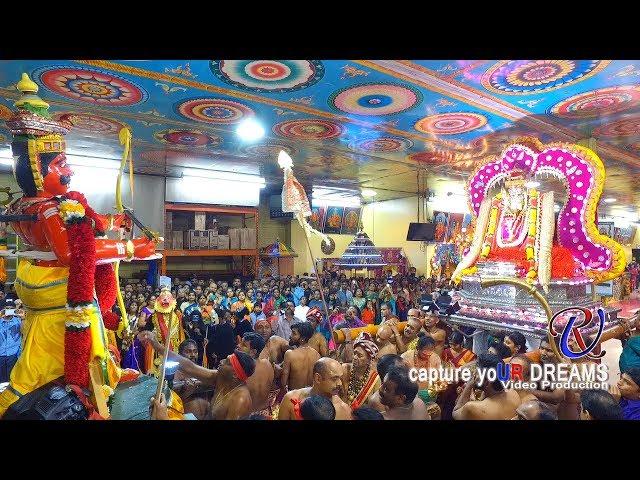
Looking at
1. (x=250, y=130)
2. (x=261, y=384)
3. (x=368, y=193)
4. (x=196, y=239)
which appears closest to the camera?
(x=261, y=384)

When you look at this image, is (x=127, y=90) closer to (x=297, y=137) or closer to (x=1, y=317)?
(x=297, y=137)

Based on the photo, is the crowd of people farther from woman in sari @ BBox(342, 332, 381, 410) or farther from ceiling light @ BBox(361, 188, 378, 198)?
ceiling light @ BBox(361, 188, 378, 198)

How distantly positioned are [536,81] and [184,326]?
434 cm

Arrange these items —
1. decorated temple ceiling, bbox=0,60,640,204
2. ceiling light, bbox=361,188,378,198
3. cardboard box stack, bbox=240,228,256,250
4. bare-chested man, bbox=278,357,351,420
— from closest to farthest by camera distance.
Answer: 1. bare-chested man, bbox=278,357,351,420
2. decorated temple ceiling, bbox=0,60,640,204
3. cardboard box stack, bbox=240,228,256,250
4. ceiling light, bbox=361,188,378,198

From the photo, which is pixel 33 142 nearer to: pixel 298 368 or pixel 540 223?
pixel 298 368

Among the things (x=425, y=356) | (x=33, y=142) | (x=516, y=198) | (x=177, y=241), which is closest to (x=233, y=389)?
(x=425, y=356)

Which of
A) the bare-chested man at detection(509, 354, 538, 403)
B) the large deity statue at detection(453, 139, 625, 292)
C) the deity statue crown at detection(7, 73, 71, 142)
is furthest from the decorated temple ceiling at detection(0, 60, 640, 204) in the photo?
the bare-chested man at detection(509, 354, 538, 403)

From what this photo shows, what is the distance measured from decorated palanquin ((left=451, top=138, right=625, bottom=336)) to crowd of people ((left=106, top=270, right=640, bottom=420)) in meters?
0.41

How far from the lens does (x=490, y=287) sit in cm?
496

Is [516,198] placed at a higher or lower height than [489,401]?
higher

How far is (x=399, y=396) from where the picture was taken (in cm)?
248

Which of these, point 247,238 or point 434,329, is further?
point 247,238

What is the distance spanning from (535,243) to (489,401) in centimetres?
278

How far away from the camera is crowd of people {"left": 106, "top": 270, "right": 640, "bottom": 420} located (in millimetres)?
2473
